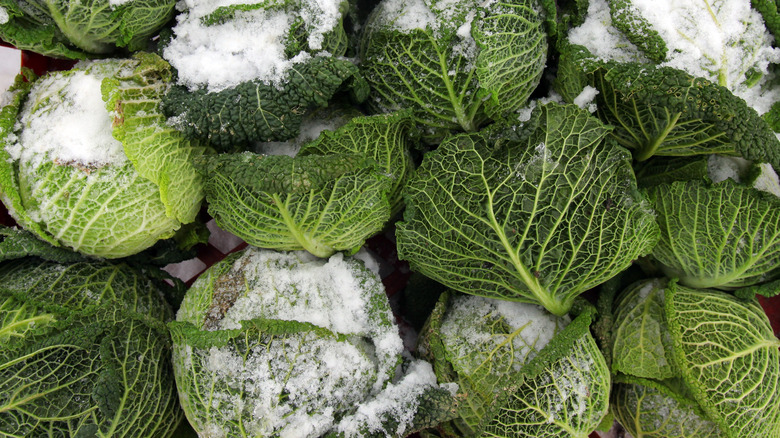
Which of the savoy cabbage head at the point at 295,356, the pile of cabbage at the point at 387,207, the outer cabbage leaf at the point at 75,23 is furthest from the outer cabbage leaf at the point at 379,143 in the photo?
the outer cabbage leaf at the point at 75,23

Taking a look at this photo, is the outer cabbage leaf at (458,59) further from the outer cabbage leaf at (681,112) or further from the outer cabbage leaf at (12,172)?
the outer cabbage leaf at (12,172)

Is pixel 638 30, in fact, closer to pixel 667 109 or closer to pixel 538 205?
pixel 667 109

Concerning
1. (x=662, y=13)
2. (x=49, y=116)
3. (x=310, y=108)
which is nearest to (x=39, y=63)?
(x=49, y=116)

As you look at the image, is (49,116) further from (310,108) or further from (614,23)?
(614,23)

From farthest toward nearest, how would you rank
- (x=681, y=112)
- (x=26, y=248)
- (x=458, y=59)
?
(x=26, y=248) < (x=458, y=59) < (x=681, y=112)

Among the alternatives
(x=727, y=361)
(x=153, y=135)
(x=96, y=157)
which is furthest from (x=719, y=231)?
(x=96, y=157)

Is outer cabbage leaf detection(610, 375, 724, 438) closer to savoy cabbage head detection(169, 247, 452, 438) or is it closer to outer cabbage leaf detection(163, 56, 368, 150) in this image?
savoy cabbage head detection(169, 247, 452, 438)
